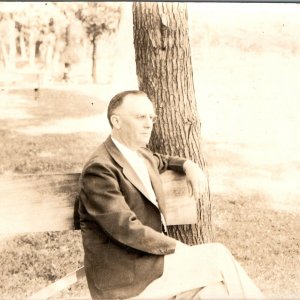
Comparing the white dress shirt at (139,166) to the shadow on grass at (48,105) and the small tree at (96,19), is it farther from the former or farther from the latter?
the small tree at (96,19)

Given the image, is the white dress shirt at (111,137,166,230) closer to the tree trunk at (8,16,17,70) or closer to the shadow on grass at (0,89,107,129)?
the shadow on grass at (0,89,107,129)

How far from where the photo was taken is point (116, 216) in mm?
3266

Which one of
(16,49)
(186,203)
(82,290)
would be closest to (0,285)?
(82,290)

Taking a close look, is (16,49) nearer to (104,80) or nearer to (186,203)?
(104,80)

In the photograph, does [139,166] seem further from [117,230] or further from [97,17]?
[97,17]

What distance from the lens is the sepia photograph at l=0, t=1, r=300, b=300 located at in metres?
3.41

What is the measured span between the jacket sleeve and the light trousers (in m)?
0.12

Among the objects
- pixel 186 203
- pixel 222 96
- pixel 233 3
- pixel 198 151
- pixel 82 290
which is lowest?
pixel 82 290

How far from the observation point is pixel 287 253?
13.7 ft

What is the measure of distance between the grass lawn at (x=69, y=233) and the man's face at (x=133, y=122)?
0.90ft

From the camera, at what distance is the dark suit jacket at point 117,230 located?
330 centimetres

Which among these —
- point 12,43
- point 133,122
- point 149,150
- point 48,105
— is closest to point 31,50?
point 12,43

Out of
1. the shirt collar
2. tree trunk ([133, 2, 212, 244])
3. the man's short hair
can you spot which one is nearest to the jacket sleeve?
the shirt collar

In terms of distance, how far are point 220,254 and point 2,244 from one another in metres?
1.67
